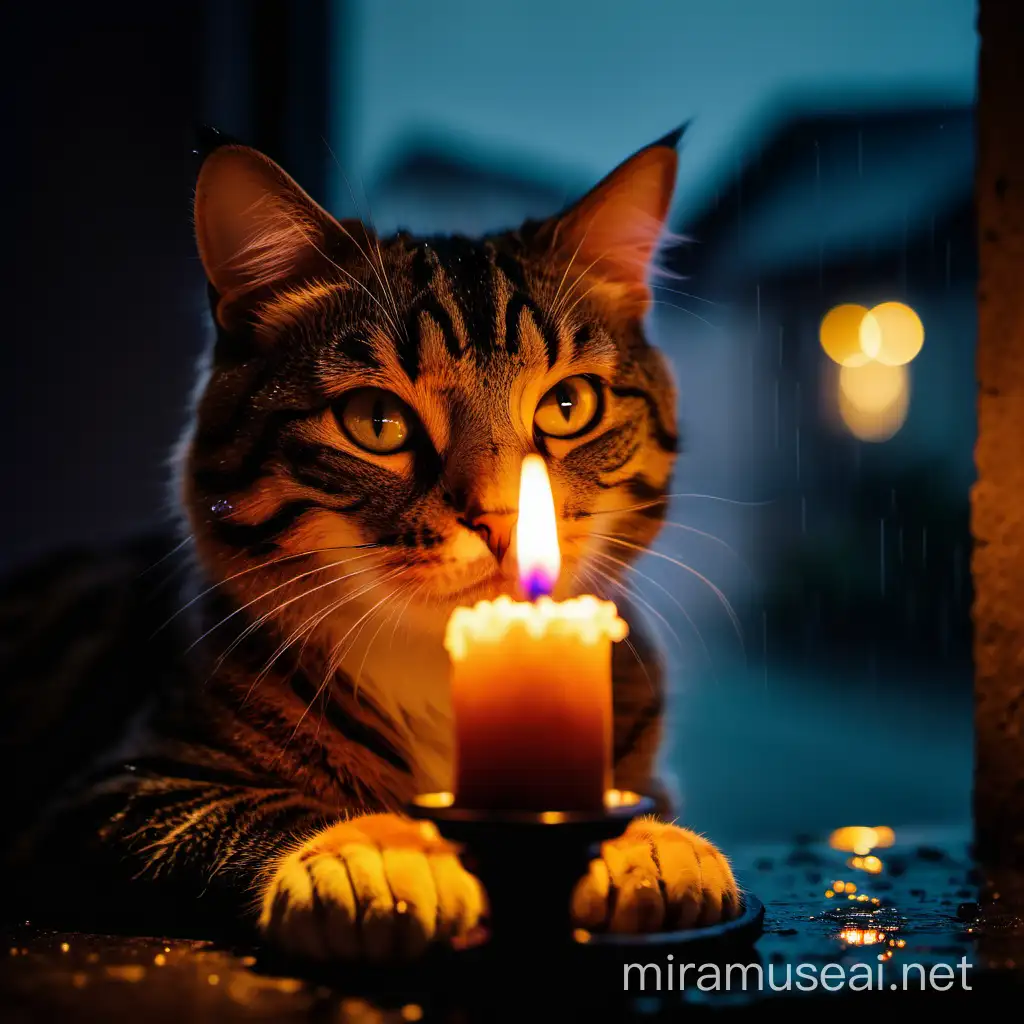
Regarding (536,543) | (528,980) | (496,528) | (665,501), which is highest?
(665,501)

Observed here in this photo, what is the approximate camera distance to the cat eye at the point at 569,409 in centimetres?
112

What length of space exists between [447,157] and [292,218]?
226 millimetres

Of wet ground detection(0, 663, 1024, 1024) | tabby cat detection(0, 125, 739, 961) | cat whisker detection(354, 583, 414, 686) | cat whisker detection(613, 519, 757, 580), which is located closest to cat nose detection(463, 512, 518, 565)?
tabby cat detection(0, 125, 739, 961)

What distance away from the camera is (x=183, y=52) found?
61.0 inches

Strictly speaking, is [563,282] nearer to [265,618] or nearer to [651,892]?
[265,618]

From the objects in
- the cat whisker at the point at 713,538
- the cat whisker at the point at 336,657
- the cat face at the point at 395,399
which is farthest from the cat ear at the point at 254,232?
the cat whisker at the point at 713,538

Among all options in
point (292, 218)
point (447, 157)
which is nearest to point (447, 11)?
point (447, 157)

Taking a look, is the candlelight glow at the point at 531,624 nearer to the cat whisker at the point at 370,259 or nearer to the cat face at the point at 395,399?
the cat face at the point at 395,399

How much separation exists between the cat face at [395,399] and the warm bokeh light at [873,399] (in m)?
0.38

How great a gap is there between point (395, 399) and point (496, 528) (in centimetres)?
21

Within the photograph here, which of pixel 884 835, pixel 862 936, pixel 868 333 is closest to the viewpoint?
pixel 862 936

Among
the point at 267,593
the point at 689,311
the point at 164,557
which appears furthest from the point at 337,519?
the point at 689,311

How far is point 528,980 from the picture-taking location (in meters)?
0.63

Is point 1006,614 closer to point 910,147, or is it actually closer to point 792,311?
point 792,311
